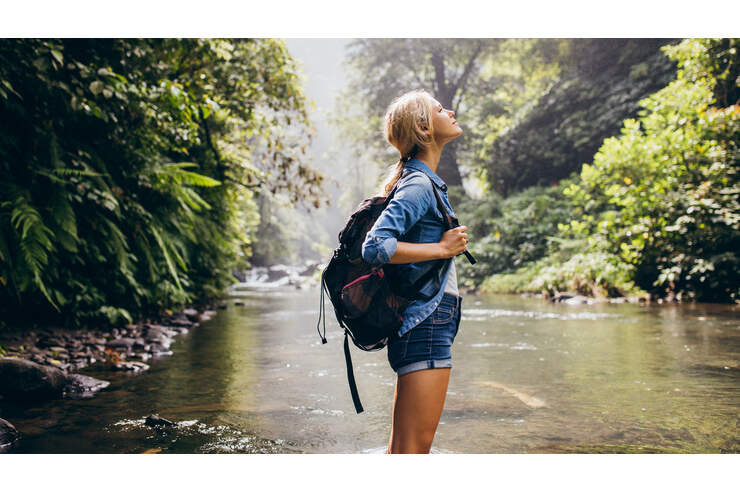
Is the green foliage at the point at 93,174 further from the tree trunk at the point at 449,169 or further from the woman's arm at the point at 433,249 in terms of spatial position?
the tree trunk at the point at 449,169

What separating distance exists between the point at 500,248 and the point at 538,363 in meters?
14.6

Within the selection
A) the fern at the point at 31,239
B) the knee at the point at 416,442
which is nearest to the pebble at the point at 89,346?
the fern at the point at 31,239

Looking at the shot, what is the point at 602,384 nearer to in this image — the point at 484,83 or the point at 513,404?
the point at 513,404

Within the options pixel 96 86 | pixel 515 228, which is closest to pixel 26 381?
pixel 96 86

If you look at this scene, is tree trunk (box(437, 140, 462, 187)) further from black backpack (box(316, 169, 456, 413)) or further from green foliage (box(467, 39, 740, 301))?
black backpack (box(316, 169, 456, 413))

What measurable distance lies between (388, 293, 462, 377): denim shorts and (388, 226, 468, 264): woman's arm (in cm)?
18

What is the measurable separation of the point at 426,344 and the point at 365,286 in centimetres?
30

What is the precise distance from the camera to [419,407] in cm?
200

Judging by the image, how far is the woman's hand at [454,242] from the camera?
2.05 metres

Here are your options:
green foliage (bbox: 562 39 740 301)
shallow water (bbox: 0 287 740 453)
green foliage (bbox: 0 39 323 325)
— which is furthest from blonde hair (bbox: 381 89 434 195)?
green foliage (bbox: 562 39 740 301)

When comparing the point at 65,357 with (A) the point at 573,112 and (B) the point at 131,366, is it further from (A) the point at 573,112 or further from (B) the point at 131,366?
(A) the point at 573,112
